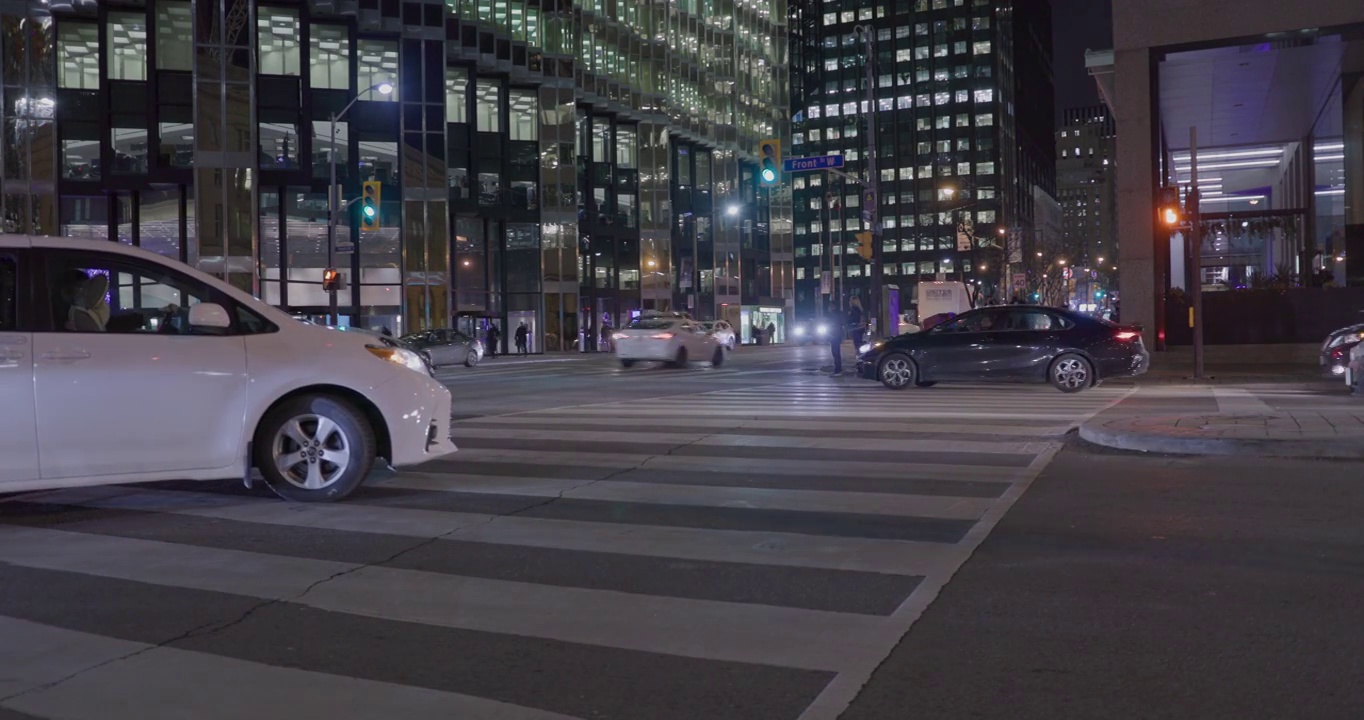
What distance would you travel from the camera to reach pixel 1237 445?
33.6 feet

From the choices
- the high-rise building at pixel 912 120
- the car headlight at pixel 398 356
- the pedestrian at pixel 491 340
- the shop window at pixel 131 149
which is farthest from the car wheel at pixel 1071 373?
the high-rise building at pixel 912 120

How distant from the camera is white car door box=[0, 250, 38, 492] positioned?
7.08 meters

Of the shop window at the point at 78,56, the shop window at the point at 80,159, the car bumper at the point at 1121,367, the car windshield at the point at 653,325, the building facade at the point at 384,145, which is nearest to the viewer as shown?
the car bumper at the point at 1121,367

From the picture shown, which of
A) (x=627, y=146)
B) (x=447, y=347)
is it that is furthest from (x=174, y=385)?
(x=627, y=146)

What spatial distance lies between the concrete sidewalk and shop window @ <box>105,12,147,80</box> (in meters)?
45.8

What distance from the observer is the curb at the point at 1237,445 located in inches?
390

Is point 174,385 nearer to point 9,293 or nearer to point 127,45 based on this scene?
point 9,293

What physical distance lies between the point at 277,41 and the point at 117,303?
152 ft

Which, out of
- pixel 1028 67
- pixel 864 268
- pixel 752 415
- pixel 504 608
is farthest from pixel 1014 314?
pixel 1028 67

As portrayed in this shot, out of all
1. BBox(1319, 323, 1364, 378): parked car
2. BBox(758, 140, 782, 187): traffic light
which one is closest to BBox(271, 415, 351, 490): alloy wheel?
BBox(1319, 323, 1364, 378): parked car

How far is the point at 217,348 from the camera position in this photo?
300 inches

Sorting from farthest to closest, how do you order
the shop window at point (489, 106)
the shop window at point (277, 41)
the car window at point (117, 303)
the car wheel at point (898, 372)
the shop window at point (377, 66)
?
1. the shop window at point (489, 106)
2. the shop window at point (377, 66)
3. the shop window at point (277, 41)
4. the car wheel at point (898, 372)
5. the car window at point (117, 303)

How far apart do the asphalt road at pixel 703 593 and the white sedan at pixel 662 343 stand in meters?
20.2

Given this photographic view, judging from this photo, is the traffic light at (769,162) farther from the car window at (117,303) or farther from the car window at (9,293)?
the car window at (9,293)
